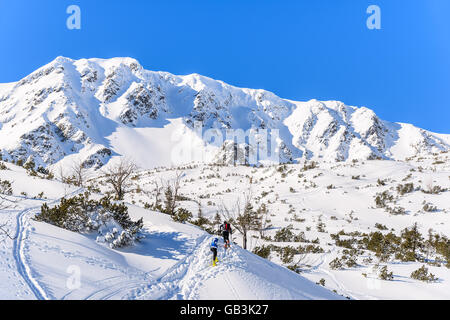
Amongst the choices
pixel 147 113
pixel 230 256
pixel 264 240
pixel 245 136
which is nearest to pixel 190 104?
pixel 147 113

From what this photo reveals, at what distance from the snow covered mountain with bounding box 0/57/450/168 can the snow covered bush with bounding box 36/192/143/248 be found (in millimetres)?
58508

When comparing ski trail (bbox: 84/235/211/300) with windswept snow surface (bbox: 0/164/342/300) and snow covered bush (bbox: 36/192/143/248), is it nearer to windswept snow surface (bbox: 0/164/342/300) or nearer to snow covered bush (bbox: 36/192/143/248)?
windswept snow surface (bbox: 0/164/342/300)

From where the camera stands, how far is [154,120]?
322 feet

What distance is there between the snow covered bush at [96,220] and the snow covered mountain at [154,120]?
5851cm

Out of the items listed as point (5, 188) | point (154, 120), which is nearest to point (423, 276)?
point (5, 188)

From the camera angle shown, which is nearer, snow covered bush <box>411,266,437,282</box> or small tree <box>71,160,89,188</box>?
snow covered bush <box>411,266,437,282</box>

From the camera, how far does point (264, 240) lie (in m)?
18.0

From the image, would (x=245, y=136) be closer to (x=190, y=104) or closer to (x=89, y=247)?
(x=190, y=104)

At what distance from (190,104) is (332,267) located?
10421cm

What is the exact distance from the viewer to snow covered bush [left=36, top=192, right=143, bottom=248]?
10047 mm

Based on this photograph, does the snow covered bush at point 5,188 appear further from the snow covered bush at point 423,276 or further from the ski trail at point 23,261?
the snow covered bush at point 423,276

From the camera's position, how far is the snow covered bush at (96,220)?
1005 cm

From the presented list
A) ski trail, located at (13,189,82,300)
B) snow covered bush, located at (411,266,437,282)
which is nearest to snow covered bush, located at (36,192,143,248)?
ski trail, located at (13,189,82,300)

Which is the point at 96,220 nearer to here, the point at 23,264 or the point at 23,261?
the point at 23,261
